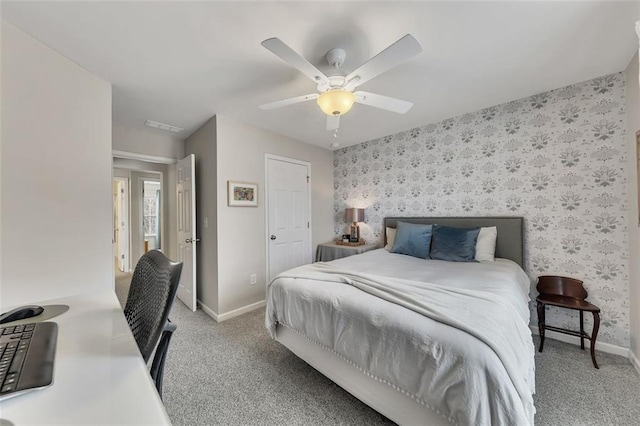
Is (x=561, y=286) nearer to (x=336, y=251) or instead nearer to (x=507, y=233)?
(x=507, y=233)

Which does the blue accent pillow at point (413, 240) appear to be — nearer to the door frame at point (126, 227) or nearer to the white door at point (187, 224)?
the white door at point (187, 224)

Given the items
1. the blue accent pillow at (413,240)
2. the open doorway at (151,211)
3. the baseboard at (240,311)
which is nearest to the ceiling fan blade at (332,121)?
the blue accent pillow at (413,240)

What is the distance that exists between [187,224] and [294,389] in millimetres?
2436

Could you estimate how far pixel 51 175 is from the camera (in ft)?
5.69

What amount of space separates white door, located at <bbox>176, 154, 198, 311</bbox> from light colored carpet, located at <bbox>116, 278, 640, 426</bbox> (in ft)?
3.07

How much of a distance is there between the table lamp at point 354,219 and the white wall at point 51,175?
2867mm

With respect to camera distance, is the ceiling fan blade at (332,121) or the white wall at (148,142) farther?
the white wall at (148,142)

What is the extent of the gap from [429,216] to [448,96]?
145cm

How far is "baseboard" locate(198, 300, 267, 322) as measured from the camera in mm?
2841

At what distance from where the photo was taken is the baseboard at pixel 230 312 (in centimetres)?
284

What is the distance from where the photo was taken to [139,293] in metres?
1.02

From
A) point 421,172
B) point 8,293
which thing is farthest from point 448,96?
point 8,293

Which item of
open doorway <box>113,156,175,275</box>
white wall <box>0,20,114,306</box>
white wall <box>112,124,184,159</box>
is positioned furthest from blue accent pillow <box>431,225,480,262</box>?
open doorway <box>113,156,175,275</box>

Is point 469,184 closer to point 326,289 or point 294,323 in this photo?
point 326,289
